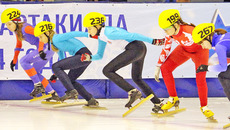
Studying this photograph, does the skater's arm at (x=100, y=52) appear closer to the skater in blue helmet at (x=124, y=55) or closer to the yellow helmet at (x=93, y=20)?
the skater in blue helmet at (x=124, y=55)

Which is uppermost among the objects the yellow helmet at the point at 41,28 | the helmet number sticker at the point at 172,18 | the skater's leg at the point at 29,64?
the helmet number sticker at the point at 172,18

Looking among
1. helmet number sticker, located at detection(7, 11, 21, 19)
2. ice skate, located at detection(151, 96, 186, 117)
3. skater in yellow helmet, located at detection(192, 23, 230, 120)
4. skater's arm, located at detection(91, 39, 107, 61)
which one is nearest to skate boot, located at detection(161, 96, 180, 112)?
ice skate, located at detection(151, 96, 186, 117)

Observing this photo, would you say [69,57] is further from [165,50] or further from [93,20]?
[165,50]

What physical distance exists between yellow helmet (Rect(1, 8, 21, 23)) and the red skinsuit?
8.91ft

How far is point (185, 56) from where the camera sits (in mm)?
5832

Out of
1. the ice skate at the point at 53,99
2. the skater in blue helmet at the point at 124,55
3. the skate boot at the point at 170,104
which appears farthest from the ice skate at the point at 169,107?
the ice skate at the point at 53,99

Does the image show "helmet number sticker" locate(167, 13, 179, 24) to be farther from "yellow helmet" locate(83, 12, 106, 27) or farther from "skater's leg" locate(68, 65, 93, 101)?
"skater's leg" locate(68, 65, 93, 101)

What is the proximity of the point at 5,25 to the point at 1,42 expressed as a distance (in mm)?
316

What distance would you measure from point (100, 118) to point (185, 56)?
1.43 meters

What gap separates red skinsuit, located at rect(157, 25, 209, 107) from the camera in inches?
215

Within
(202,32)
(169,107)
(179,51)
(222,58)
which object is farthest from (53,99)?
(222,58)

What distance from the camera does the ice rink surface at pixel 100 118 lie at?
5059mm

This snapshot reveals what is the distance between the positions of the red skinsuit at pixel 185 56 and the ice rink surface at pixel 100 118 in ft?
1.35

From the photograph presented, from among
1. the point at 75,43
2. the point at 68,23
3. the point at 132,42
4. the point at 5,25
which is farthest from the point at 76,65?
the point at 5,25
